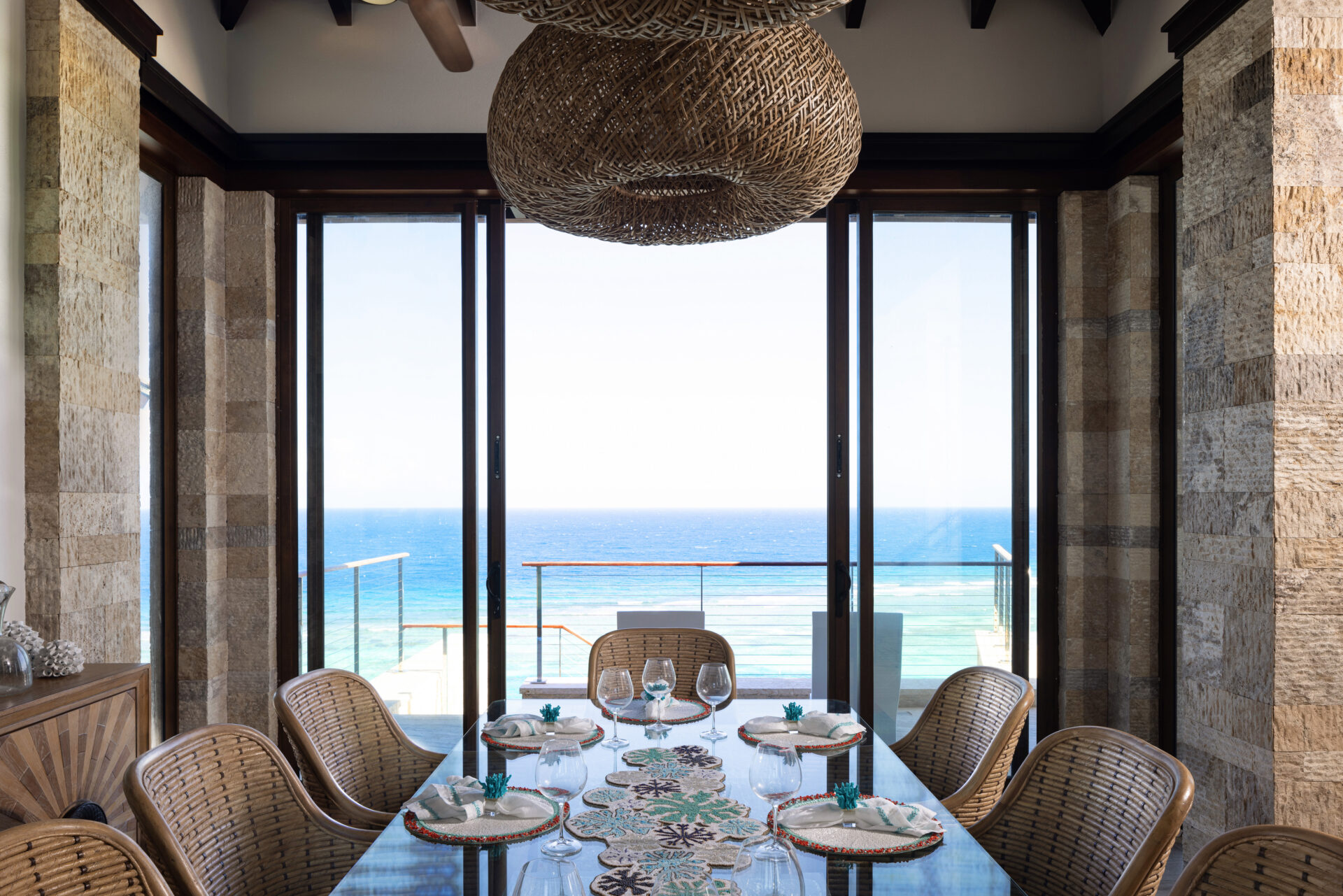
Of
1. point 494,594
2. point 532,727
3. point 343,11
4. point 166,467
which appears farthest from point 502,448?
point 343,11

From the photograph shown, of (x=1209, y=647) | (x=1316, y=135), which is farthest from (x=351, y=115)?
(x=1209, y=647)

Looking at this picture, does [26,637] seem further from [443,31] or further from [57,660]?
[443,31]

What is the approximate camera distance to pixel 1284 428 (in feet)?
7.66

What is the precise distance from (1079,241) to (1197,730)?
1919 millimetres

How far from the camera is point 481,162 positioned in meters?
3.74

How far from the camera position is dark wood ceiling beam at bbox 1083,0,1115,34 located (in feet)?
12.0

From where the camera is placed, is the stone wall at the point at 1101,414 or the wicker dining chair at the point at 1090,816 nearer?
the wicker dining chair at the point at 1090,816

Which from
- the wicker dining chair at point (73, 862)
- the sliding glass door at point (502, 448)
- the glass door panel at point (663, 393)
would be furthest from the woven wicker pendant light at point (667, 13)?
the glass door panel at point (663, 393)

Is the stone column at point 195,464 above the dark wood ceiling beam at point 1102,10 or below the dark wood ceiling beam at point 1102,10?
below

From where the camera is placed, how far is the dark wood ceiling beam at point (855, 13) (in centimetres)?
366

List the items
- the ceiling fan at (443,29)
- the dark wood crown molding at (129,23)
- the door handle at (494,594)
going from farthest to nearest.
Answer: the door handle at (494,594)
the dark wood crown molding at (129,23)
the ceiling fan at (443,29)

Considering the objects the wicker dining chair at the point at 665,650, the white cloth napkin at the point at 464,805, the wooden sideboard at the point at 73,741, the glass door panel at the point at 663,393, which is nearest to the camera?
the white cloth napkin at the point at 464,805

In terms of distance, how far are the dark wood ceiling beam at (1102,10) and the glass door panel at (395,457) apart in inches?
103

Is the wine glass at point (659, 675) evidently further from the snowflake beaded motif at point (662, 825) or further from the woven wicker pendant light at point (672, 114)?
the woven wicker pendant light at point (672, 114)
